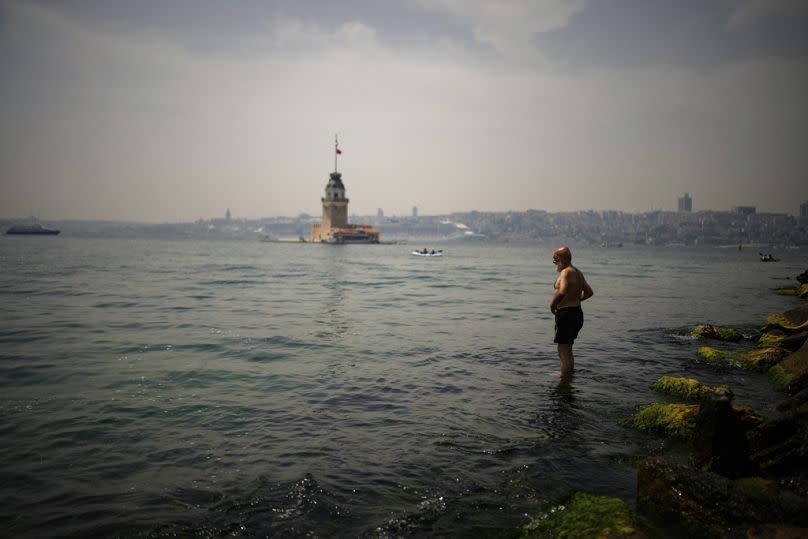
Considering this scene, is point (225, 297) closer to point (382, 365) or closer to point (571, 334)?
point (382, 365)

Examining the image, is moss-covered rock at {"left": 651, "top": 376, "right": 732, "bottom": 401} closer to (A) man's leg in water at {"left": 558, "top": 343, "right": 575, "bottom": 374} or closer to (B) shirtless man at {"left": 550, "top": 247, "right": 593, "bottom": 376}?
(A) man's leg in water at {"left": 558, "top": 343, "right": 575, "bottom": 374}

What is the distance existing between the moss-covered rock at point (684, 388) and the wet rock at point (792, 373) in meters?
1.00

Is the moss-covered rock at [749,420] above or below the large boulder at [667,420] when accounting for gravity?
above

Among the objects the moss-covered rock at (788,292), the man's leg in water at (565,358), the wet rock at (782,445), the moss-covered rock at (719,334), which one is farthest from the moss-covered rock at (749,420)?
the moss-covered rock at (788,292)

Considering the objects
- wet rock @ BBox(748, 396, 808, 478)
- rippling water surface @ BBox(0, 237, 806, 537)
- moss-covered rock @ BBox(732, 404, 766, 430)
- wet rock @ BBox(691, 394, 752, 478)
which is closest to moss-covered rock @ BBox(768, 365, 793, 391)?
rippling water surface @ BBox(0, 237, 806, 537)

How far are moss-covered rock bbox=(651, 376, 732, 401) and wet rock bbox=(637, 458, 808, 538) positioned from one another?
423 cm

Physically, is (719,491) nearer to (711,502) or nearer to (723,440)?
(711,502)

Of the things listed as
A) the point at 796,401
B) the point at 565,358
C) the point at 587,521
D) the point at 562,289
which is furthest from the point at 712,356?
the point at 587,521

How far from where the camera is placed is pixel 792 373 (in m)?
8.90

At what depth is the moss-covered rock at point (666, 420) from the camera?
21.4ft

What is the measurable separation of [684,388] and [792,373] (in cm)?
225

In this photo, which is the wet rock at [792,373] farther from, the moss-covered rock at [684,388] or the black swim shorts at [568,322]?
the black swim shorts at [568,322]

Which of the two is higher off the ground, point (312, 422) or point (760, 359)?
point (760, 359)

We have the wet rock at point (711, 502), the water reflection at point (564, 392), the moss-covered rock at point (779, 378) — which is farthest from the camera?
the moss-covered rock at point (779, 378)
